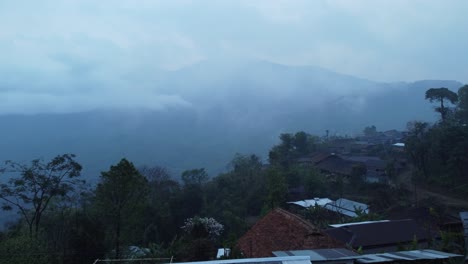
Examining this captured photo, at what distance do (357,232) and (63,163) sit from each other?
13.8 m

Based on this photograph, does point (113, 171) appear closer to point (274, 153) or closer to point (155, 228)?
point (155, 228)

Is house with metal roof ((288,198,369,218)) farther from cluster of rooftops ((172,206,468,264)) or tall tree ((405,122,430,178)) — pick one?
cluster of rooftops ((172,206,468,264))

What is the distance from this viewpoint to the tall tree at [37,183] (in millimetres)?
17766

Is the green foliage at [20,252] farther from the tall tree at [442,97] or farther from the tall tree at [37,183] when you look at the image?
the tall tree at [442,97]

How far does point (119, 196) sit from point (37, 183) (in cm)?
490

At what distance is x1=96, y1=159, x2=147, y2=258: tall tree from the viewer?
52.1ft

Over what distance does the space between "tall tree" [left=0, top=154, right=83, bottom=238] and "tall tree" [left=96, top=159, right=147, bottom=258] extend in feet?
10.7

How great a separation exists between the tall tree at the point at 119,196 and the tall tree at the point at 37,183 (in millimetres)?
3247

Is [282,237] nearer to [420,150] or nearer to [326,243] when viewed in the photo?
[326,243]

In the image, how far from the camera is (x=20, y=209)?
60.8 feet

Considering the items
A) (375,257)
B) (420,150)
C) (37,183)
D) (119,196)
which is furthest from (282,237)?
(420,150)

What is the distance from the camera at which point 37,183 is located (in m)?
18.1

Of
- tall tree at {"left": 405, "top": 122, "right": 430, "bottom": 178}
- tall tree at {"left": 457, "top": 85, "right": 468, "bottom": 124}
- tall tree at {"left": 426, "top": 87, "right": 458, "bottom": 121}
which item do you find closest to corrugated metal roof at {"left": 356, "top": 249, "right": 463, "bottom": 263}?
tall tree at {"left": 405, "top": 122, "right": 430, "bottom": 178}

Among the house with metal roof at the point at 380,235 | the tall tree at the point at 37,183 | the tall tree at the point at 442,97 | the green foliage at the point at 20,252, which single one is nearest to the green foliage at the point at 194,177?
the tall tree at the point at 37,183
